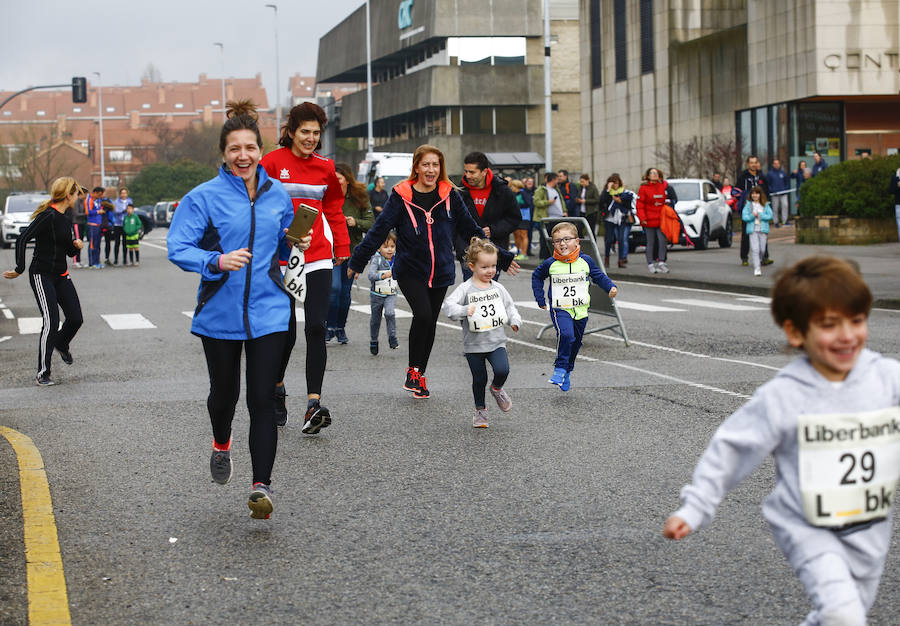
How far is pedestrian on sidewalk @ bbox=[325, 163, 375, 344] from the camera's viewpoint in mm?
12898

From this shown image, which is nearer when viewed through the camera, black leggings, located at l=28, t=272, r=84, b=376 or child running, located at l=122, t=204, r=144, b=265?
black leggings, located at l=28, t=272, r=84, b=376

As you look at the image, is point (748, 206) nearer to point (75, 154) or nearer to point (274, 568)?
point (274, 568)

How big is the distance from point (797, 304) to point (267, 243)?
315 centimetres

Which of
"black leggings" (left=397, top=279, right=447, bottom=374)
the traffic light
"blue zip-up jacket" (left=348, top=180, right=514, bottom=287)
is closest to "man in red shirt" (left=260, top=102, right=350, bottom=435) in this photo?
"blue zip-up jacket" (left=348, top=180, right=514, bottom=287)

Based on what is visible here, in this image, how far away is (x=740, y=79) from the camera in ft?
152

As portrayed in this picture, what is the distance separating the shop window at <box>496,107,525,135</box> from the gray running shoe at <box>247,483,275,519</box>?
7021 centimetres

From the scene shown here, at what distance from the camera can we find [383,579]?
204 inches

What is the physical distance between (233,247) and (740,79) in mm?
42242

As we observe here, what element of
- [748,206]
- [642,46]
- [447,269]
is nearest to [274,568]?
[447,269]

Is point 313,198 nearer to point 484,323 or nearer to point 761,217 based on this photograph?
point 484,323

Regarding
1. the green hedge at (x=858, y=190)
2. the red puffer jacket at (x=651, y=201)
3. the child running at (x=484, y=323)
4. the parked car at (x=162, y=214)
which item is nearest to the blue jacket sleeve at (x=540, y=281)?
the child running at (x=484, y=323)

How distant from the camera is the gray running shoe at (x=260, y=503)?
19.6ft

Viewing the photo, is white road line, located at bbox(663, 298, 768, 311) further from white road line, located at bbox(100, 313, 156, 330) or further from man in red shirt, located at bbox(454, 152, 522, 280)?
white road line, located at bbox(100, 313, 156, 330)

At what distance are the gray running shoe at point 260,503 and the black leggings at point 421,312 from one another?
3901mm
